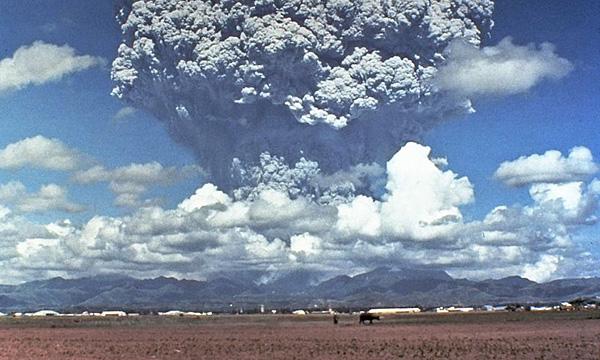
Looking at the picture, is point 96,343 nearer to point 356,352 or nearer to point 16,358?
point 16,358

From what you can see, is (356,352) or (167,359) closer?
(167,359)

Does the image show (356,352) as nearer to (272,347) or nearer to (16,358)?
(272,347)

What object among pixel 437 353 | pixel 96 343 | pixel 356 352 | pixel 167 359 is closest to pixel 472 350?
pixel 437 353

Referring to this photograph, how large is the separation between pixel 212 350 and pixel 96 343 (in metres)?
12.0

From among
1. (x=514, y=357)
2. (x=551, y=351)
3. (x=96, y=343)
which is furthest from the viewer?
(x=96, y=343)

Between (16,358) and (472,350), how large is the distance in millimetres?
23579

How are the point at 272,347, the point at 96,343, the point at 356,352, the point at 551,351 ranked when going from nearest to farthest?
1. the point at 551,351
2. the point at 356,352
3. the point at 272,347
4. the point at 96,343

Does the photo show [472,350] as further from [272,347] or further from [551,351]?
[272,347]

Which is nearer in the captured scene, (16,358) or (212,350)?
(16,358)

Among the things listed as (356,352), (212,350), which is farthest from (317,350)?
(212,350)

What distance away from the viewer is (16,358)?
4459 centimetres

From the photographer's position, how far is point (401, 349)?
4828 centimetres

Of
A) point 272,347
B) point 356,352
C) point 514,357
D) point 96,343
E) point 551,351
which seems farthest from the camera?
point 96,343

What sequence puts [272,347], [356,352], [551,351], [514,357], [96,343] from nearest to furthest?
[514,357], [551,351], [356,352], [272,347], [96,343]
